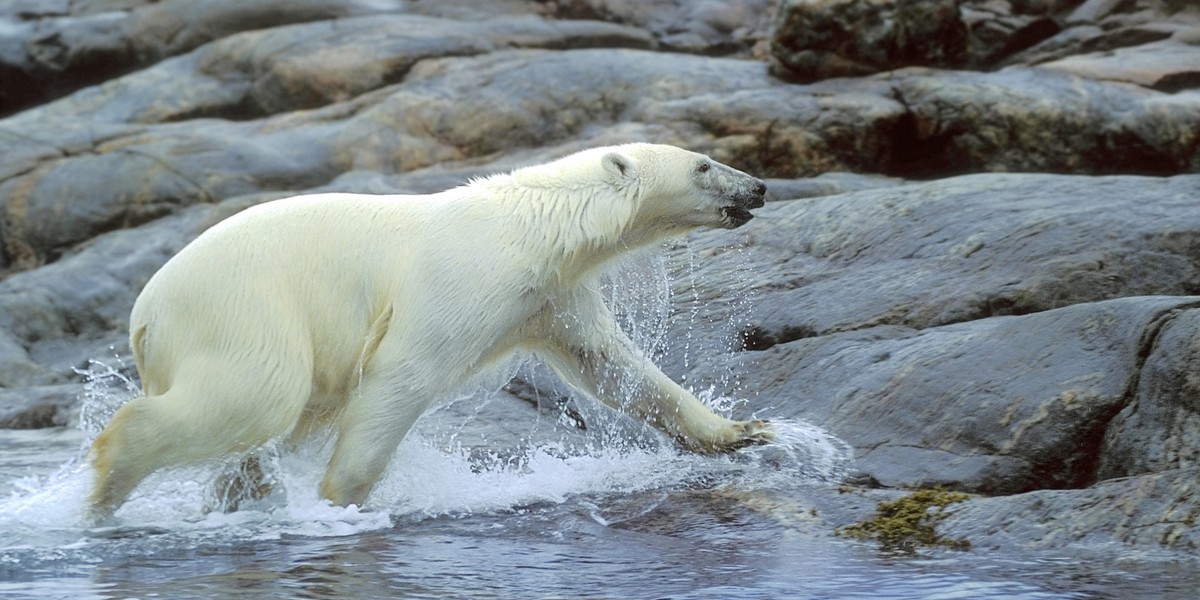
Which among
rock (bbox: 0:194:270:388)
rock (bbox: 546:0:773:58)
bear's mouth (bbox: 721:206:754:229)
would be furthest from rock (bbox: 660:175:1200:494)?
rock (bbox: 546:0:773:58)

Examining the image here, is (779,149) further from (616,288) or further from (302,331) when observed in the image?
(302,331)

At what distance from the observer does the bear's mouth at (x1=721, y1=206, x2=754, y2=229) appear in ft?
20.7

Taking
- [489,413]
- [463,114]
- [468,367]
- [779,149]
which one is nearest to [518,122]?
[463,114]

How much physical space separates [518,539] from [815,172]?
693cm

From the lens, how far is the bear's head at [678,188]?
6152mm

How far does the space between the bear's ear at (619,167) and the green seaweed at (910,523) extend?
1.76 m

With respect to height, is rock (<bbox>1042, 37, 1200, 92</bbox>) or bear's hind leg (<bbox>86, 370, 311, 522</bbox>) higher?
rock (<bbox>1042, 37, 1200, 92</bbox>)

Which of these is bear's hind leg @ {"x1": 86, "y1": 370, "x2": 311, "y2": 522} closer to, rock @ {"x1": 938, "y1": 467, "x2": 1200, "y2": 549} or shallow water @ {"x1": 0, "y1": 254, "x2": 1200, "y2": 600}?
shallow water @ {"x1": 0, "y1": 254, "x2": 1200, "y2": 600}

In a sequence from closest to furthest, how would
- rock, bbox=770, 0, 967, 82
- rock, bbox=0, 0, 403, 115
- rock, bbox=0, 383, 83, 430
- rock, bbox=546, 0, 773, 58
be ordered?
rock, bbox=0, 383, 83, 430
rock, bbox=770, 0, 967, 82
rock, bbox=546, 0, 773, 58
rock, bbox=0, 0, 403, 115

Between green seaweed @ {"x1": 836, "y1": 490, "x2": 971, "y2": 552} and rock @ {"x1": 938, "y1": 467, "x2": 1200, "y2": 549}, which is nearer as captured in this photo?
rock @ {"x1": 938, "y1": 467, "x2": 1200, "y2": 549}

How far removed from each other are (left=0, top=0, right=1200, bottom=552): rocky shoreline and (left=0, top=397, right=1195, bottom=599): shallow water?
415mm

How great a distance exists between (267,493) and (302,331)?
78 centimetres

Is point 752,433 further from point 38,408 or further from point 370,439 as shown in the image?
point 38,408

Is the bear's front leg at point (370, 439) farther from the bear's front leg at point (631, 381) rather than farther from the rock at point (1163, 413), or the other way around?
the rock at point (1163, 413)
